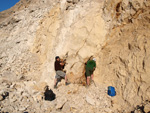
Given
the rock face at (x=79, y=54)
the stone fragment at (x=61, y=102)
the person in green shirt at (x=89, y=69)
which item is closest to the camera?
the stone fragment at (x=61, y=102)

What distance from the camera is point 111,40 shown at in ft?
20.4

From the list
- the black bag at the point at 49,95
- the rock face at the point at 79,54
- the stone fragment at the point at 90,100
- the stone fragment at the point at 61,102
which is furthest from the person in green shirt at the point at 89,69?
the black bag at the point at 49,95

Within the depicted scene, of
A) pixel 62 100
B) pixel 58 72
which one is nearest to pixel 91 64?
pixel 58 72

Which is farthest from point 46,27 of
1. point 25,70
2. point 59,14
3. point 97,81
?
point 97,81

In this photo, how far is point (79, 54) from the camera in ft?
20.1

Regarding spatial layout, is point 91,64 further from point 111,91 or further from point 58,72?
point 58,72

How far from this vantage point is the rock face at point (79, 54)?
15.1ft

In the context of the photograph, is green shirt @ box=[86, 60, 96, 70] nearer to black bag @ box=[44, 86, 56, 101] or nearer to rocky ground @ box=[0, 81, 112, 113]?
rocky ground @ box=[0, 81, 112, 113]

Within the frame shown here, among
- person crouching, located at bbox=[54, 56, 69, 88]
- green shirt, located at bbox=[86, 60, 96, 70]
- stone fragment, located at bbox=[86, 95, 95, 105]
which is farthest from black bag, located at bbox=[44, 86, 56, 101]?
green shirt, located at bbox=[86, 60, 96, 70]

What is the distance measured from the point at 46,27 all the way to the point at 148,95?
6.69 m

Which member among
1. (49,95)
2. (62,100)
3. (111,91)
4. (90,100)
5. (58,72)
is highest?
(58,72)

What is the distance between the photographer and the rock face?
15.1 feet

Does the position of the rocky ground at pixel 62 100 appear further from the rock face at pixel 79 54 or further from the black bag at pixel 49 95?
the black bag at pixel 49 95

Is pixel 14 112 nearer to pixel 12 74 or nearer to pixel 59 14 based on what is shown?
pixel 12 74
